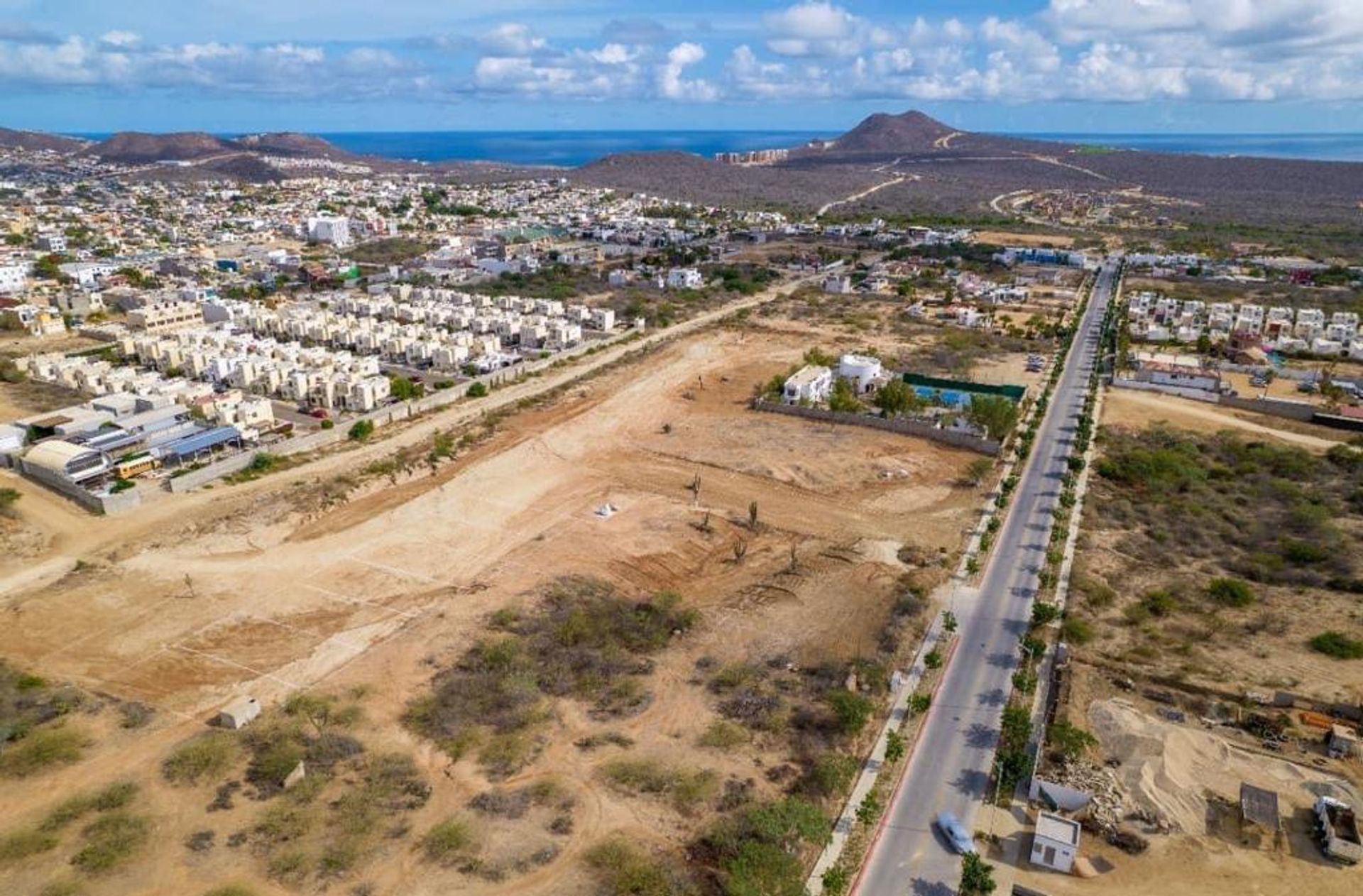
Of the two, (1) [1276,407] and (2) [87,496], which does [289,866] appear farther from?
(1) [1276,407]

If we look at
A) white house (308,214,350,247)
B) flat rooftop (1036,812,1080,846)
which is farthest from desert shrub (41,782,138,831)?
white house (308,214,350,247)

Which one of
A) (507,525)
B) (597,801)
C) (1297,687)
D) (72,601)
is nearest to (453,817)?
(597,801)

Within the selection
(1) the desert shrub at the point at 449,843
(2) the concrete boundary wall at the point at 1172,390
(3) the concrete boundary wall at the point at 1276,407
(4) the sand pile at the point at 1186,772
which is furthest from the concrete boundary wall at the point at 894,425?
(1) the desert shrub at the point at 449,843

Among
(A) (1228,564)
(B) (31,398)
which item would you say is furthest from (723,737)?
(B) (31,398)

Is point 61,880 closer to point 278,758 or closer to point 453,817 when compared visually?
point 278,758

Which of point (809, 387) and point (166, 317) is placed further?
point (166, 317)

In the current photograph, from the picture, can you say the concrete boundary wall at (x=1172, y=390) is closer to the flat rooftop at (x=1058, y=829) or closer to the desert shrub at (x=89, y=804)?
the flat rooftop at (x=1058, y=829)
